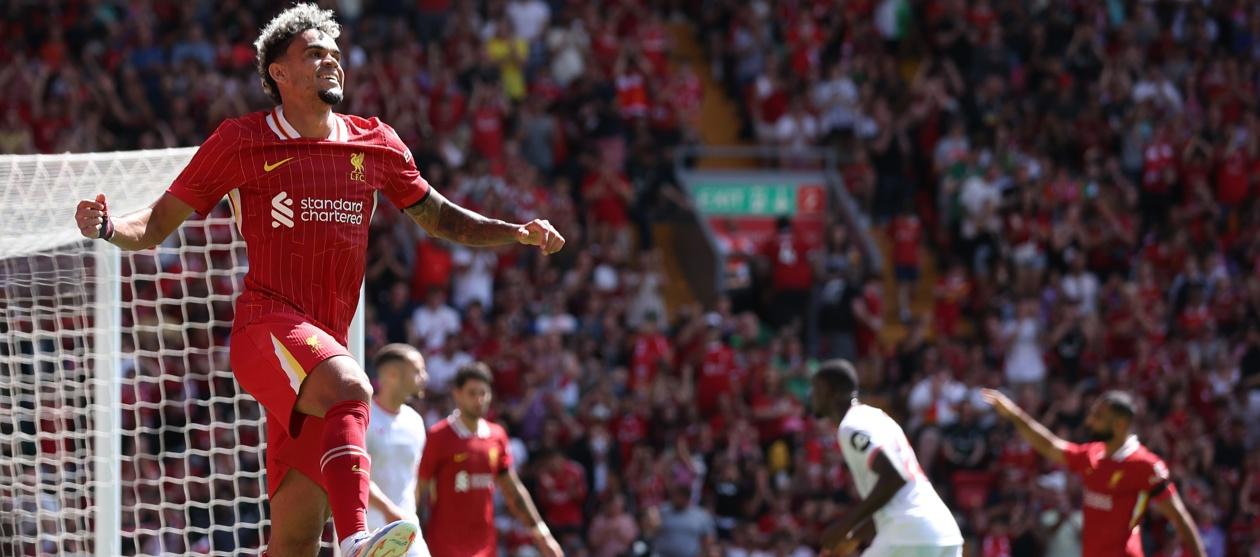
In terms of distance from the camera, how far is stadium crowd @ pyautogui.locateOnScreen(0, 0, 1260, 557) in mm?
15383

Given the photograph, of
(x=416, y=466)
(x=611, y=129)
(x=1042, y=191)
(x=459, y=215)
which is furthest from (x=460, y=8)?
(x=459, y=215)

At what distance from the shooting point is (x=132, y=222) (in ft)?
18.2

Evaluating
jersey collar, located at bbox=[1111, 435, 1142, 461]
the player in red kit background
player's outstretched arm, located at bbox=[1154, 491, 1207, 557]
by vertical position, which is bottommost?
player's outstretched arm, located at bbox=[1154, 491, 1207, 557]

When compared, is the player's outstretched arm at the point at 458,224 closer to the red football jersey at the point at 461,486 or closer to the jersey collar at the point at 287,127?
the jersey collar at the point at 287,127

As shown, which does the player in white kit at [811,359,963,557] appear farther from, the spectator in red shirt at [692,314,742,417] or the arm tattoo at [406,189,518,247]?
the spectator in red shirt at [692,314,742,417]

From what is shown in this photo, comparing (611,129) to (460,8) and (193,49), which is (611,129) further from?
(193,49)

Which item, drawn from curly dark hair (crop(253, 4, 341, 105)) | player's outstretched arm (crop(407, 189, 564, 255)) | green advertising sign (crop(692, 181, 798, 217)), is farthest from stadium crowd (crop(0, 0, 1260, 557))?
curly dark hair (crop(253, 4, 341, 105))

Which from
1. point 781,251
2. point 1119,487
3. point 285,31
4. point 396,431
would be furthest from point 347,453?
point 781,251

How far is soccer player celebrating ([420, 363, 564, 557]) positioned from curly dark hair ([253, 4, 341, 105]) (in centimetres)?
396

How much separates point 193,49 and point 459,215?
37.9ft

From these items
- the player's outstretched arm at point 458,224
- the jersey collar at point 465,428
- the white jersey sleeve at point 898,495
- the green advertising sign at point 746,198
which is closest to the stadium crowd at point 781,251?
the green advertising sign at point 746,198

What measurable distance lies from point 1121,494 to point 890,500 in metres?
2.52

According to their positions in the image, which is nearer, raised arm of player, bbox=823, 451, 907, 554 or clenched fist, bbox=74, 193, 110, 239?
clenched fist, bbox=74, 193, 110, 239

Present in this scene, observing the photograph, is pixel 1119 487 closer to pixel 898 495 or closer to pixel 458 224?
pixel 898 495
